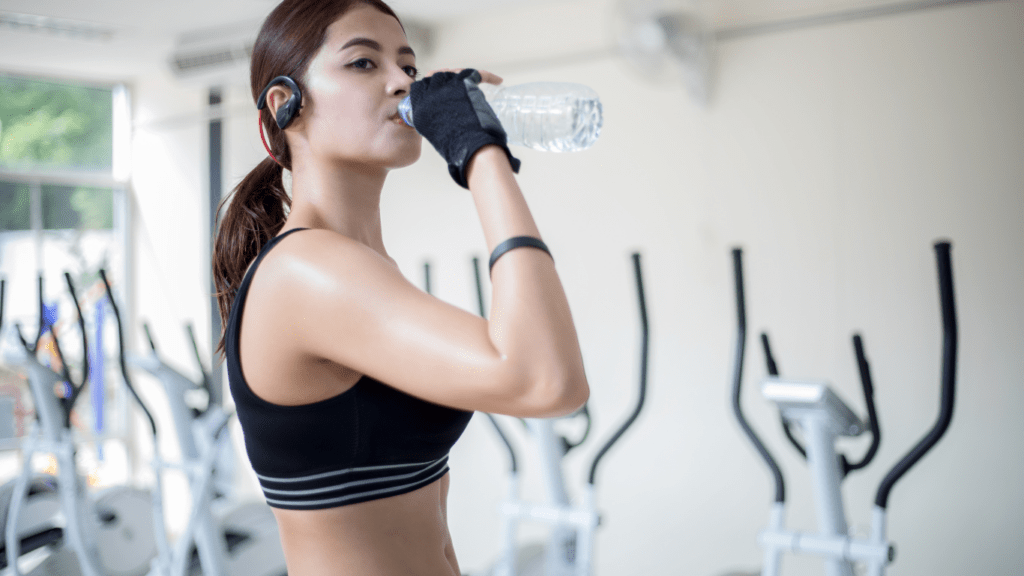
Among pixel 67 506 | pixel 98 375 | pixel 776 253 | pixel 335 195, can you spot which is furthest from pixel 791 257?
pixel 98 375

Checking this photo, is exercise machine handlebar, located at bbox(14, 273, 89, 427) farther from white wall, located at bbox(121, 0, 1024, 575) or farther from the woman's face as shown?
the woman's face

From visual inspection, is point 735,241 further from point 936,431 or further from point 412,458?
point 412,458

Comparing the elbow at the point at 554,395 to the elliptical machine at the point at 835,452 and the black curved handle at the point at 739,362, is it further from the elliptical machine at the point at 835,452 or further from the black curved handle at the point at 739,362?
the black curved handle at the point at 739,362

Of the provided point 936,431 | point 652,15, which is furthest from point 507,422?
point 936,431

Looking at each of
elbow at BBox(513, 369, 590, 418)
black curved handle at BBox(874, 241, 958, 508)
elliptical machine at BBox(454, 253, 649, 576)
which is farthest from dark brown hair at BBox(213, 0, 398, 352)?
elliptical machine at BBox(454, 253, 649, 576)

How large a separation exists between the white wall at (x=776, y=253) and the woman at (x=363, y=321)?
265cm

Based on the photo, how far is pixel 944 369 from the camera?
182 centimetres

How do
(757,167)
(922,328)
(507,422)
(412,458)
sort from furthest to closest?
(507,422)
(757,167)
(922,328)
(412,458)

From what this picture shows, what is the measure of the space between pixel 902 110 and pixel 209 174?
4.06m

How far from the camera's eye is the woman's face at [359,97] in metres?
0.91

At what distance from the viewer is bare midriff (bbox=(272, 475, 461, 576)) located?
87 centimetres

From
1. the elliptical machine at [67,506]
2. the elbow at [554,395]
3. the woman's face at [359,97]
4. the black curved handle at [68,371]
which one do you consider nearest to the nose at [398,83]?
the woman's face at [359,97]

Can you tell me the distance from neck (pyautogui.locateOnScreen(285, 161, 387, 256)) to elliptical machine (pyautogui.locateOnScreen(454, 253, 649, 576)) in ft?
5.06

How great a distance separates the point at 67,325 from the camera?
5.33 meters
